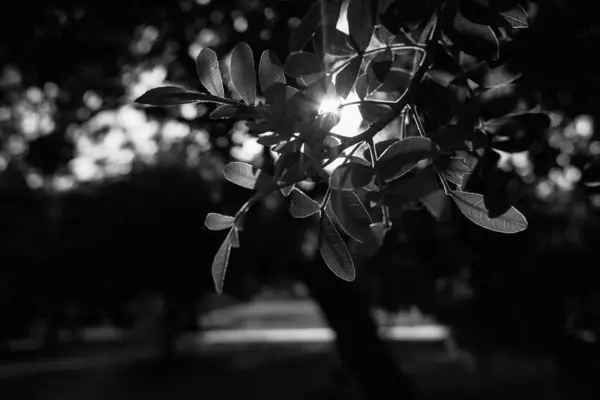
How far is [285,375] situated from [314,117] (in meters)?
14.9

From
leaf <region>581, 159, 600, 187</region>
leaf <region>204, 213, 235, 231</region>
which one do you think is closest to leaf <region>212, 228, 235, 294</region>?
leaf <region>204, 213, 235, 231</region>

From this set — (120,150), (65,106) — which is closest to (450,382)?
(120,150)

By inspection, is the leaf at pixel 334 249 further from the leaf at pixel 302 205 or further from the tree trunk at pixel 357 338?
the tree trunk at pixel 357 338

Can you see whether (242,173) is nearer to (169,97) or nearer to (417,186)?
(169,97)

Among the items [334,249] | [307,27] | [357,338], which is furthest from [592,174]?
[357,338]

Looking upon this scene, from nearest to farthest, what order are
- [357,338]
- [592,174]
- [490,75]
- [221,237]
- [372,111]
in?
1. [372,111]
2. [490,75]
3. [592,174]
4. [357,338]
5. [221,237]

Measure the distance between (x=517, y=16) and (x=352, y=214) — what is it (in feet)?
1.57

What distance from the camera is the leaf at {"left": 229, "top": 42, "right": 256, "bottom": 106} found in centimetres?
96

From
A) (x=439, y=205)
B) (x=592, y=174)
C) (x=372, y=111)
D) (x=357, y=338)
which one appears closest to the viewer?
(x=439, y=205)

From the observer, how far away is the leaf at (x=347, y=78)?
0.94 metres

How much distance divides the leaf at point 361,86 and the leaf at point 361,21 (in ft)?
0.33

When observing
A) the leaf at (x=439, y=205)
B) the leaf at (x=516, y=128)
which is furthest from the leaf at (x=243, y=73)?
the leaf at (x=516, y=128)

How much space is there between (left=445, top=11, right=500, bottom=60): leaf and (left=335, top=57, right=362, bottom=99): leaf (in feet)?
0.59

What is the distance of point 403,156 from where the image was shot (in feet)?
2.77
